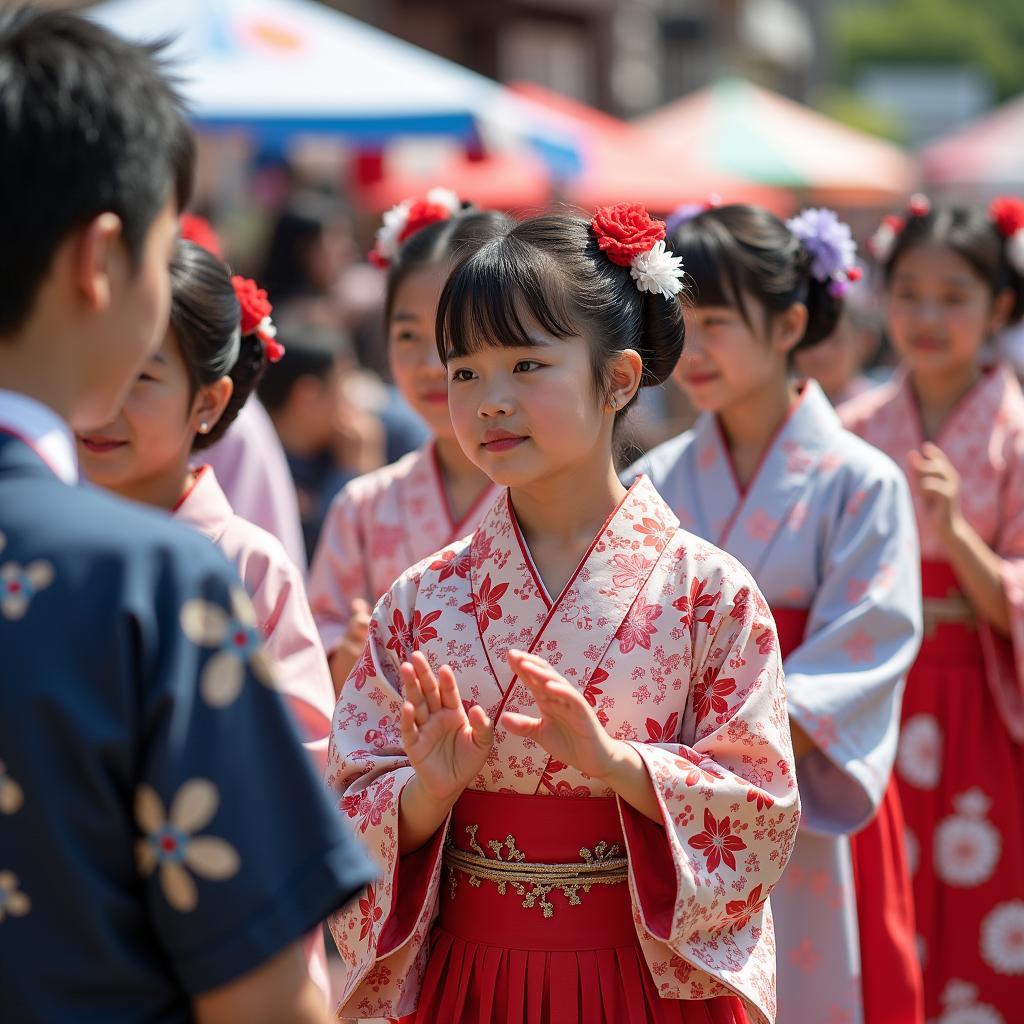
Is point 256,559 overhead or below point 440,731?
below

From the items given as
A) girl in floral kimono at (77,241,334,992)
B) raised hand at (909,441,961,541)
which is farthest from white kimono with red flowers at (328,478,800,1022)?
raised hand at (909,441,961,541)

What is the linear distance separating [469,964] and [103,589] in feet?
4.10

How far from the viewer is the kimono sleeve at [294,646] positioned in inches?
112

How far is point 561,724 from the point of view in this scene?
212cm

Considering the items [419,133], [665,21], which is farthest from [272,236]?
[665,21]

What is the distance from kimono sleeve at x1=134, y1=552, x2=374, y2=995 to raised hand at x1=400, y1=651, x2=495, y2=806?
69 centimetres

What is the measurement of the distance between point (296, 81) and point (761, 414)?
359 centimetres

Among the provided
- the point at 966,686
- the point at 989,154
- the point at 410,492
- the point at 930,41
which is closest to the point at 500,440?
the point at 410,492

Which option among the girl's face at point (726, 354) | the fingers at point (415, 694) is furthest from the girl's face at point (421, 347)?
the fingers at point (415, 694)

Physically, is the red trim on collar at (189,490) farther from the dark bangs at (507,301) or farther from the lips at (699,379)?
the lips at (699,379)

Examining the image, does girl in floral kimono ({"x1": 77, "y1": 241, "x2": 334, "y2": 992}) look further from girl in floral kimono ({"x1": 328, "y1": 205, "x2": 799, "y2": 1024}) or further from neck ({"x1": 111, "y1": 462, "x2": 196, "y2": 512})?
girl in floral kimono ({"x1": 328, "y1": 205, "x2": 799, "y2": 1024})

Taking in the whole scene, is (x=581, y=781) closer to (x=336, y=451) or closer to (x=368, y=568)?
(x=368, y=568)

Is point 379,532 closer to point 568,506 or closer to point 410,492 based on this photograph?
point 410,492

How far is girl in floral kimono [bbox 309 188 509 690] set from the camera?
143 inches
